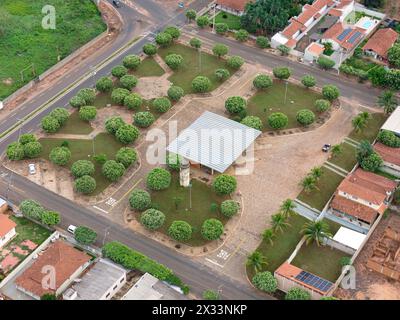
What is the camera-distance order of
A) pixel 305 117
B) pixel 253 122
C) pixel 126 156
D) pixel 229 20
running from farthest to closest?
pixel 229 20
pixel 305 117
pixel 253 122
pixel 126 156

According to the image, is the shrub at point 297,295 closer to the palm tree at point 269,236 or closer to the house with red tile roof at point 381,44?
the palm tree at point 269,236

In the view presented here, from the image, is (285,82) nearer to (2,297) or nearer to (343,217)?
(343,217)

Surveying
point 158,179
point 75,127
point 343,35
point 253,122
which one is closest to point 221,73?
point 253,122

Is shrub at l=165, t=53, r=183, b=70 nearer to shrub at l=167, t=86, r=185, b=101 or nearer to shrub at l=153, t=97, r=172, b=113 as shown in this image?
shrub at l=167, t=86, r=185, b=101

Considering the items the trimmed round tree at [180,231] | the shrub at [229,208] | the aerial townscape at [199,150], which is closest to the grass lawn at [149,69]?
the aerial townscape at [199,150]

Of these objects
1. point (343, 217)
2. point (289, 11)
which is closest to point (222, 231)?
point (343, 217)

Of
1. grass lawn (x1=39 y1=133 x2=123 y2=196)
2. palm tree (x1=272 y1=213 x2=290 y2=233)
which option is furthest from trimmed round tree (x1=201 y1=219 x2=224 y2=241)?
grass lawn (x1=39 y1=133 x2=123 y2=196)

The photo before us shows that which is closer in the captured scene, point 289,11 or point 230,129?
point 230,129

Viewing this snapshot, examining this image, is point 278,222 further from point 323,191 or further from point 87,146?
point 87,146
